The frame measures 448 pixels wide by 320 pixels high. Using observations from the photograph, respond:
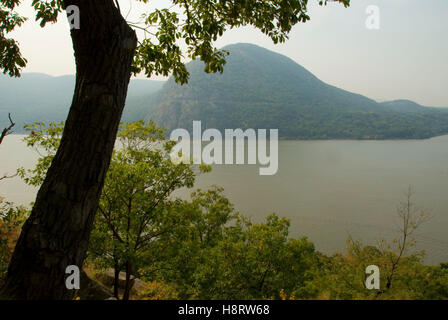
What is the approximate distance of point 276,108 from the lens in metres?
128

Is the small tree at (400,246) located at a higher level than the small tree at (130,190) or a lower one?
lower

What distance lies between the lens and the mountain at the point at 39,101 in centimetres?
9539

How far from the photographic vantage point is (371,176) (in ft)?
169

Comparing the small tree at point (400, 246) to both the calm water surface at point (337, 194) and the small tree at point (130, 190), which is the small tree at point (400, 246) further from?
the small tree at point (130, 190)

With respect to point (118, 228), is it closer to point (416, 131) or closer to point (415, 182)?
point (415, 182)

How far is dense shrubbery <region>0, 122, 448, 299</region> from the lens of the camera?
7176 millimetres

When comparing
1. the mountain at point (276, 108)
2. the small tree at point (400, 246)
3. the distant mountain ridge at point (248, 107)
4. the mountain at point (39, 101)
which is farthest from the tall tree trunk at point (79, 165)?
the mountain at point (276, 108)

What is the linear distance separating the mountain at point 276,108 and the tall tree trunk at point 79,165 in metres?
112

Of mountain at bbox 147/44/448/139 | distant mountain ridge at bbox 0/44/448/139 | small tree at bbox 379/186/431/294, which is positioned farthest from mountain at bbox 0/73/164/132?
small tree at bbox 379/186/431/294

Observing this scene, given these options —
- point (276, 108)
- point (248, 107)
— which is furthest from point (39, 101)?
point (276, 108)

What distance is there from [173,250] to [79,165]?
811cm

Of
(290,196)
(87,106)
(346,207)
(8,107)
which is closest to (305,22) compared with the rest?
Answer: (87,106)

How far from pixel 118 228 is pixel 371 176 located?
52.2 m
